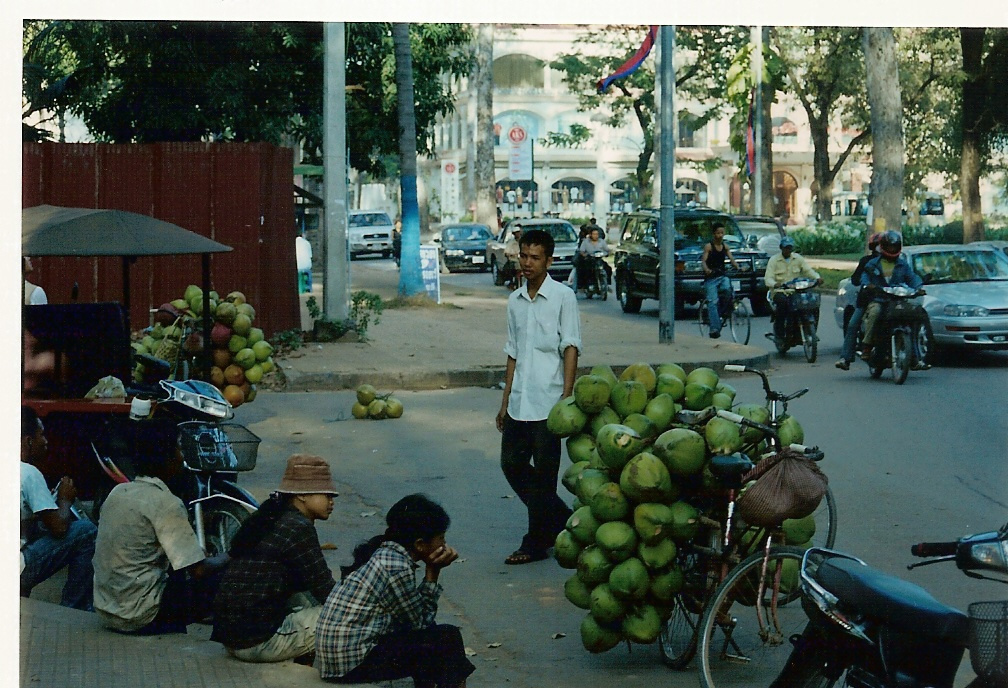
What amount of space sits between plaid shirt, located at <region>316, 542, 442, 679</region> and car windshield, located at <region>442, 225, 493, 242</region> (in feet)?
111

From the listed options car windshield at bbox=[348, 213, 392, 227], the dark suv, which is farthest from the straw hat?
car windshield at bbox=[348, 213, 392, 227]

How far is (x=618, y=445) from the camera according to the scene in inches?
208

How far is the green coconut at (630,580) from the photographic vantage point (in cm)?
512

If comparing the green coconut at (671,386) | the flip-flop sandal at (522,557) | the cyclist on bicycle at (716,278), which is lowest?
the flip-flop sandal at (522,557)

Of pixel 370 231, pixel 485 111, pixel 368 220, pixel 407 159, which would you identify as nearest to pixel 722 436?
pixel 407 159

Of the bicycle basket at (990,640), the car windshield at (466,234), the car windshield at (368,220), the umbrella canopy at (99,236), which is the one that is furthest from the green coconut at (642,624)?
the car windshield at (368,220)

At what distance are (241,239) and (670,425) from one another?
1130cm

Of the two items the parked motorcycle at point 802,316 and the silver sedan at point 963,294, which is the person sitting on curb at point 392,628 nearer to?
the silver sedan at point 963,294

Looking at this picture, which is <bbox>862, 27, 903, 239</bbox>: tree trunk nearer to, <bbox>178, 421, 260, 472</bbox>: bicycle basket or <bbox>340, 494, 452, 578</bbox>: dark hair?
<bbox>178, 421, 260, 472</bbox>: bicycle basket

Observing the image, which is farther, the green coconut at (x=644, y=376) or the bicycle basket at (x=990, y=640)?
the green coconut at (x=644, y=376)

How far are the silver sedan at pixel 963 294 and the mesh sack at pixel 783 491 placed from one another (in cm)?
1035

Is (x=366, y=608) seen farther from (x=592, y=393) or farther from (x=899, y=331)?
(x=899, y=331)

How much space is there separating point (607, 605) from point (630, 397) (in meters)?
0.99

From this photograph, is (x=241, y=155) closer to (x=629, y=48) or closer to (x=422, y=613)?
(x=422, y=613)
